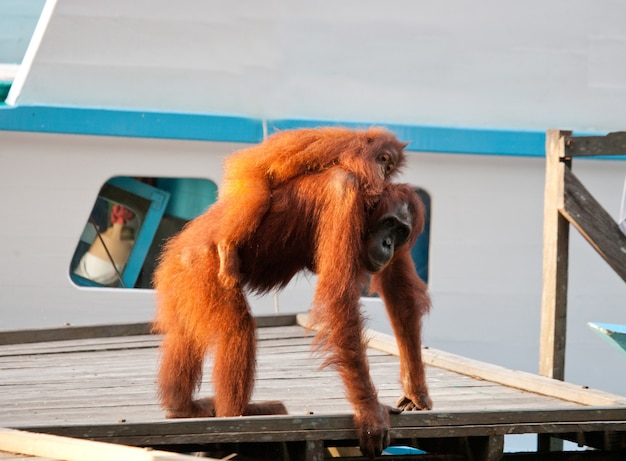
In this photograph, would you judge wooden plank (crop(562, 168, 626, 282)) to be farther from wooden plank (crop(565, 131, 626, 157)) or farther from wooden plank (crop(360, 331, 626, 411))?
wooden plank (crop(360, 331, 626, 411))

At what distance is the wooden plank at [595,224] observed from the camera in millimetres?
6051

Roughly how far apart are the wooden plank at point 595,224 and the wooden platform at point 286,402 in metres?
0.97

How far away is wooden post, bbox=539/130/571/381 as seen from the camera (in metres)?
6.22

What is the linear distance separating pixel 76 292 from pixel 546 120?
376cm

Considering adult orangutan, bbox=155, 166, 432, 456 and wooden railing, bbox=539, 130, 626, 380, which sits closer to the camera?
adult orangutan, bbox=155, 166, 432, 456

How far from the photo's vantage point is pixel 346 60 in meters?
8.22

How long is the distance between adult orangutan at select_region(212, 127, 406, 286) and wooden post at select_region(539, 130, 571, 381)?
7.42ft

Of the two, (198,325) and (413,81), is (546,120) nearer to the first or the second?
(413,81)

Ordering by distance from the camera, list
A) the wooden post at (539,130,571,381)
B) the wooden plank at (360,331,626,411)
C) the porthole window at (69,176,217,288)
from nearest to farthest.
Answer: the wooden plank at (360,331,626,411)
the wooden post at (539,130,571,381)
the porthole window at (69,176,217,288)

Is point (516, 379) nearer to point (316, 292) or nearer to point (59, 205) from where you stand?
point (316, 292)

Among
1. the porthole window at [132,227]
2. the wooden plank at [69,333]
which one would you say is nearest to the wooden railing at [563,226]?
the wooden plank at [69,333]

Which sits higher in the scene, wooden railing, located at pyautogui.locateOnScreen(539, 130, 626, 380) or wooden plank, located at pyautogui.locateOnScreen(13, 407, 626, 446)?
wooden railing, located at pyautogui.locateOnScreen(539, 130, 626, 380)

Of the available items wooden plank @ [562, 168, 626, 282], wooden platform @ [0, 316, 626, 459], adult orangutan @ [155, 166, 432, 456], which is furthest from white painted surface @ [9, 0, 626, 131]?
adult orangutan @ [155, 166, 432, 456]

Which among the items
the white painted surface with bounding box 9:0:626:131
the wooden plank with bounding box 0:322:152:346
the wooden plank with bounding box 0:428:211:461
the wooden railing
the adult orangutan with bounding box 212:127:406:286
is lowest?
the wooden plank with bounding box 0:428:211:461
